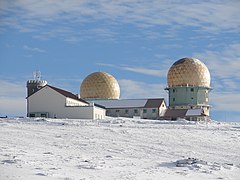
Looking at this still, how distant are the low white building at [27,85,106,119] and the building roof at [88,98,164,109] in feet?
31.1

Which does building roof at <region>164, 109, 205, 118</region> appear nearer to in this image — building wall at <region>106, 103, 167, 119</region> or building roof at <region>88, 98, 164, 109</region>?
building wall at <region>106, 103, 167, 119</region>

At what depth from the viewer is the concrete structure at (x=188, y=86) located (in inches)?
2488

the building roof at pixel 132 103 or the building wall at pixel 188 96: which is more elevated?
the building wall at pixel 188 96

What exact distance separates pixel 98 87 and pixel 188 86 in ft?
39.5

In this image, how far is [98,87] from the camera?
218 ft

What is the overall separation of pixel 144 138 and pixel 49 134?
5.12 m

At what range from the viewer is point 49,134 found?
87.2ft

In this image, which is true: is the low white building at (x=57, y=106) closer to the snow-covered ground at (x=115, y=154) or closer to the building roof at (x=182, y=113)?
the building roof at (x=182, y=113)

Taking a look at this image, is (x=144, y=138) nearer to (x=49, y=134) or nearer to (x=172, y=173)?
(x=49, y=134)

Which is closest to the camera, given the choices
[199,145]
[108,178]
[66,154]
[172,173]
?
[108,178]

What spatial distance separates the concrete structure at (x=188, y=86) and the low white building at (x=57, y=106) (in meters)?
15.2

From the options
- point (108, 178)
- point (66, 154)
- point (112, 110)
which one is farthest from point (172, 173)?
point (112, 110)

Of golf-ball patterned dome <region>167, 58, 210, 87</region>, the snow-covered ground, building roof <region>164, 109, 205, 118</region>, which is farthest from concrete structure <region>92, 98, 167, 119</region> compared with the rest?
the snow-covered ground

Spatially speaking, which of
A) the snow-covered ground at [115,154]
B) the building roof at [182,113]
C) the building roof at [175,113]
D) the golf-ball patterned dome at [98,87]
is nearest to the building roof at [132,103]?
the building roof at [175,113]
